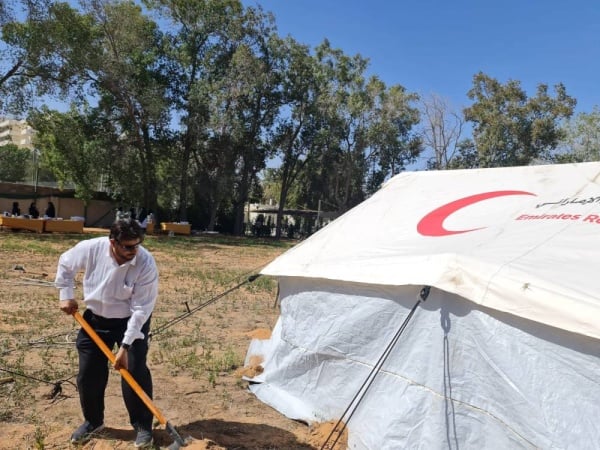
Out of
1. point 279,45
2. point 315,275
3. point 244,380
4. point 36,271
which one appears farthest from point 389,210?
point 279,45

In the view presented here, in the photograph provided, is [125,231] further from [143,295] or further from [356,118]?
[356,118]

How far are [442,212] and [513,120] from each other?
29.8 m

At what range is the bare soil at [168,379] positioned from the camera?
3.77 meters

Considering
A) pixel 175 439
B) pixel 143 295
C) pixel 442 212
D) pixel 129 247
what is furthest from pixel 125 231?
pixel 442 212

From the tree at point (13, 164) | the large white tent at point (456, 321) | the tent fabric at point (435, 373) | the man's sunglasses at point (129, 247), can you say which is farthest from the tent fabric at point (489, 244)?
the tree at point (13, 164)

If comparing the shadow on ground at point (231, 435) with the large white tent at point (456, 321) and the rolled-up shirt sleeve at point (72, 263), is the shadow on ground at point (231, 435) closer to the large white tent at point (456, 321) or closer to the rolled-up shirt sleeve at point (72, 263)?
the large white tent at point (456, 321)

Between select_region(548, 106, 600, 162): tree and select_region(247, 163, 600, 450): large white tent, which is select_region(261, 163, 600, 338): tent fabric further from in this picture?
select_region(548, 106, 600, 162): tree

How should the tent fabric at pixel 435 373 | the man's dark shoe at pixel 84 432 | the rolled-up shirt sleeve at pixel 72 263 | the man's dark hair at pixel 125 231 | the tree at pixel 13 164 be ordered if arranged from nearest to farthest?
the tent fabric at pixel 435 373 → the man's dark hair at pixel 125 231 → the rolled-up shirt sleeve at pixel 72 263 → the man's dark shoe at pixel 84 432 → the tree at pixel 13 164

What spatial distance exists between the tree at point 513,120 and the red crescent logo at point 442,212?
29073mm

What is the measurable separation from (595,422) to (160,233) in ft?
88.3

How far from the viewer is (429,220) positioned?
4.49 m

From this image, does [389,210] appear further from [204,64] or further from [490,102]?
[490,102]

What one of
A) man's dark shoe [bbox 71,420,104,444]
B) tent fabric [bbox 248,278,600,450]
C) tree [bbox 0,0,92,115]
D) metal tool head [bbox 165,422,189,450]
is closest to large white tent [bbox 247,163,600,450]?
tent fabric [bbox 248,278,600,450]

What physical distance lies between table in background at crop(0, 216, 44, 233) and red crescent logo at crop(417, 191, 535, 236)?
2118 cm
